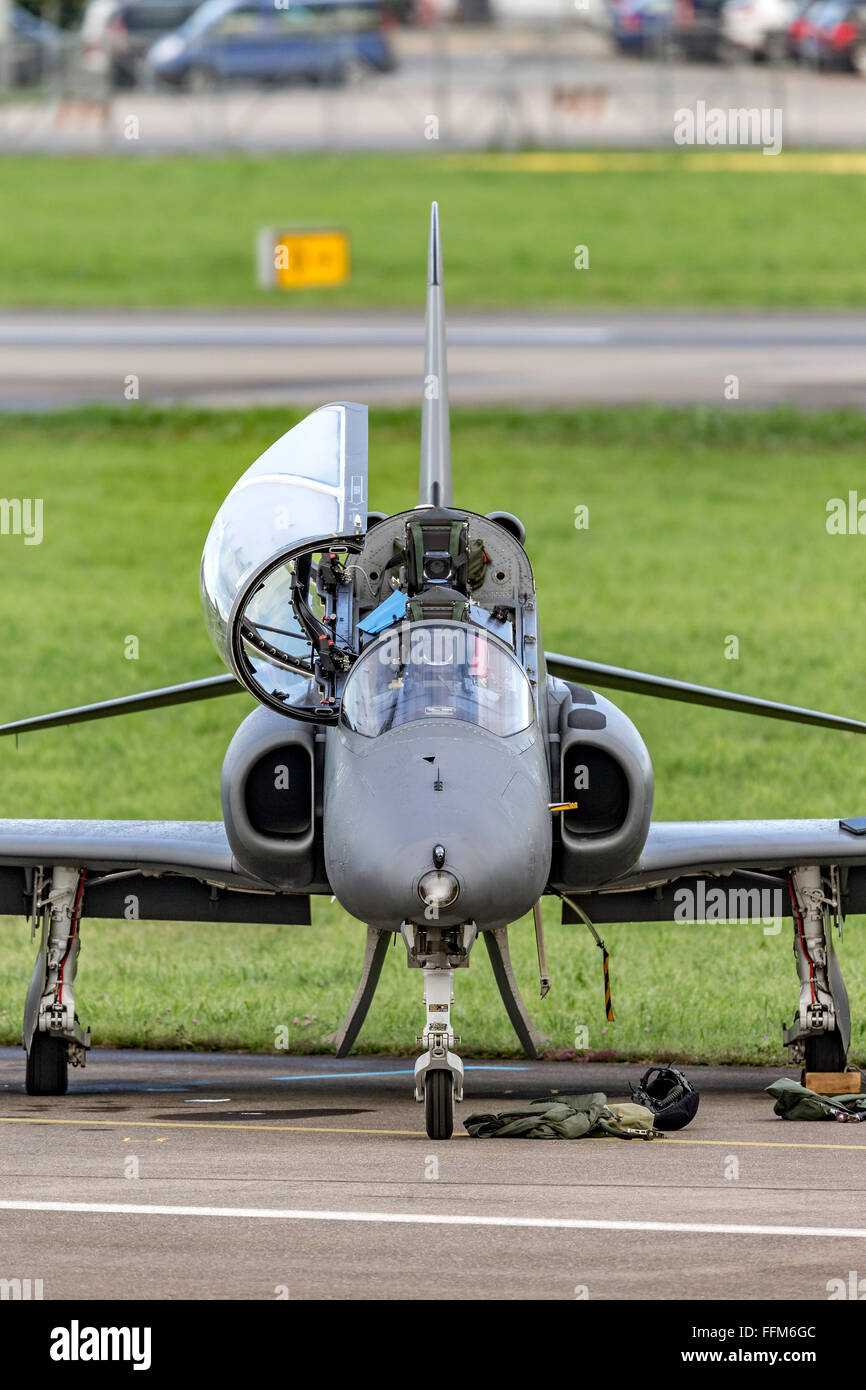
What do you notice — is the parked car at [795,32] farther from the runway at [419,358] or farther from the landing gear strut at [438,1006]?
the landing gear strut at [438,1006]

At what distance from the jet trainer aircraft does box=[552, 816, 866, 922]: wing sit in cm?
2

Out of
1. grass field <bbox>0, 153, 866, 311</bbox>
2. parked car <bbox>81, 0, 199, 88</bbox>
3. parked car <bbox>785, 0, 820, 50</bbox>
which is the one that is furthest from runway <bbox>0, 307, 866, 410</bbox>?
parked car <bbox>785, 0, 820, 50</bbox>

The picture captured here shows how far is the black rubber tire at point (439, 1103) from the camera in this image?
1305cm

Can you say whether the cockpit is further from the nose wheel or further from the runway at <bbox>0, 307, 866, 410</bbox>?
the runway at <bbox>0, 307, 866, 410</bbox>

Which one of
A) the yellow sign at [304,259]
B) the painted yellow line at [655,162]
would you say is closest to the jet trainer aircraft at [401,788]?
the yellow sign at [304,259]

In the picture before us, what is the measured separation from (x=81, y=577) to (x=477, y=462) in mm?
9679

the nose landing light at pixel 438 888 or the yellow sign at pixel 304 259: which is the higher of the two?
the yellow sign at pixel 304 259

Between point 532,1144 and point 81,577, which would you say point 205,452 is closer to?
point 81,577

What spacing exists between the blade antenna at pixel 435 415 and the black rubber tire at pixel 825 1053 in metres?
4.22

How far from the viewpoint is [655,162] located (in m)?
76.1

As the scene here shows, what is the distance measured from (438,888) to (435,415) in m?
5.27

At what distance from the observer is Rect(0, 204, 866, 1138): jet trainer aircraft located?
12.9 meters

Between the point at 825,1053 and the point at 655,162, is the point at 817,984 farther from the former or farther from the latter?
the point at 655,162
